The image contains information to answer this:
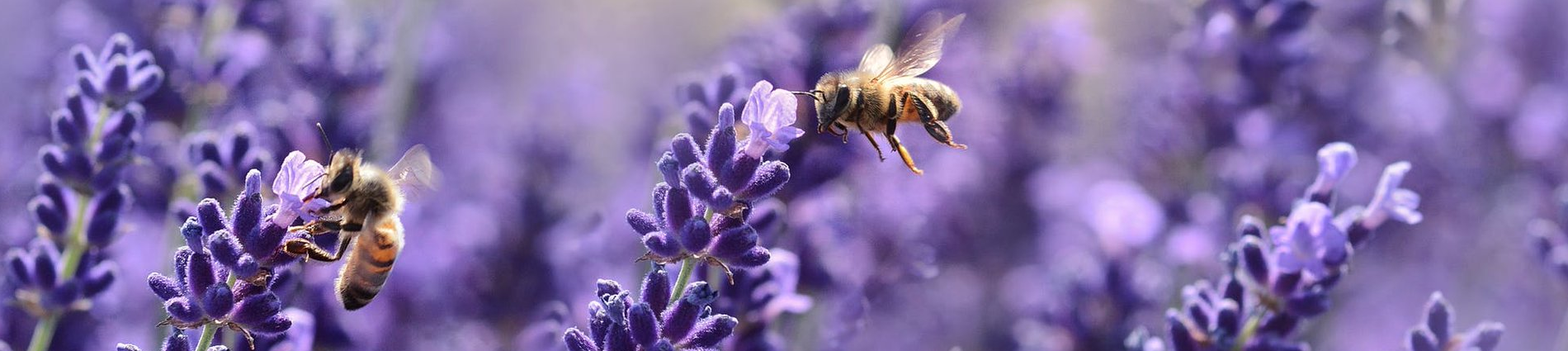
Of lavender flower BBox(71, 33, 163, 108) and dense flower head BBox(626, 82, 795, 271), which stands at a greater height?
lavender flower BBox(71, 33, 163, 108)

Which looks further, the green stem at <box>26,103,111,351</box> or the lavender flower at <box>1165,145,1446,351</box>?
the green stem at <box>26,103,111,351</box>

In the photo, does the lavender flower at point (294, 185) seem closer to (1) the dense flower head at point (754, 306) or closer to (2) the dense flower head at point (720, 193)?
(2) the dense flower head at point (720, 193)

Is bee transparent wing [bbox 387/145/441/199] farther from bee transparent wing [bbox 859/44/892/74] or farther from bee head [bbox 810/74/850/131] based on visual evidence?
bee transparent wing [bbox 859/44/892/74]

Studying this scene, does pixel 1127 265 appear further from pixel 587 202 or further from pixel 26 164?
pixel 26 164

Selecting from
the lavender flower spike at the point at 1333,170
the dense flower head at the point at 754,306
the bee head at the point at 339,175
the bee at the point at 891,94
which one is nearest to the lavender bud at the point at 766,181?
the dense flower head at the point at 754,306

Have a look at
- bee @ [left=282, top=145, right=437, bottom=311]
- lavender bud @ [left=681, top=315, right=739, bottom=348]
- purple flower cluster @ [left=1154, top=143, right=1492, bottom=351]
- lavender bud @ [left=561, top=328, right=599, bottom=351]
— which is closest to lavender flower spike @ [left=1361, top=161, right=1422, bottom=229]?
purple flower cluster @ [left=1154, top=143, right=1492, bottom=351]

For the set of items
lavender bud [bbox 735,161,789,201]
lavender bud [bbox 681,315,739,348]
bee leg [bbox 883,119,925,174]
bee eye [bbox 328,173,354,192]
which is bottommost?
lavender bud [bbox 681,315,739,348]

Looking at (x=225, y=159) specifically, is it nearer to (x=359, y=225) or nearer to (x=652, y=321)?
(x=359, y=225)

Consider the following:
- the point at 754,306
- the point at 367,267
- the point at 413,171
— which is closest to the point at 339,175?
the point at 367,267
